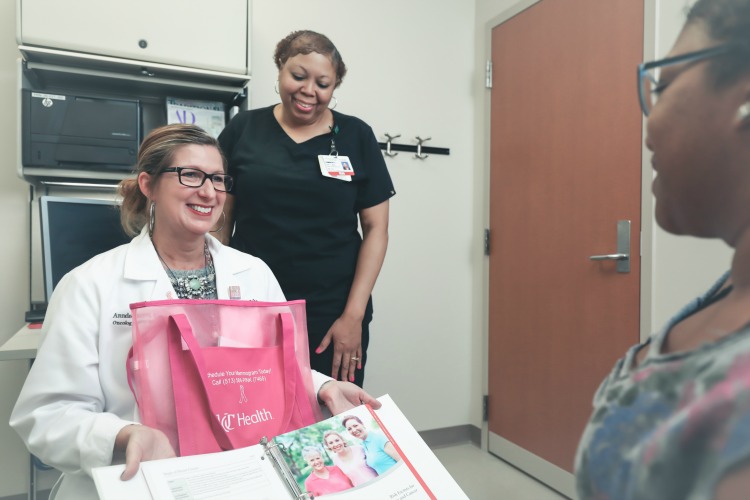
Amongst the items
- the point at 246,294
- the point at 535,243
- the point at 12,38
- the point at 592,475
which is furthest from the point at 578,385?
the point at 12,38

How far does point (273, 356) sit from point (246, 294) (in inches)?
11.2

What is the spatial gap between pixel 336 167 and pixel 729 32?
117 cm

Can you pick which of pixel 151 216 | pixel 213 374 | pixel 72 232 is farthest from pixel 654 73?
pixel 72 232

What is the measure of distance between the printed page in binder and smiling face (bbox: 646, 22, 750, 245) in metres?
0.52

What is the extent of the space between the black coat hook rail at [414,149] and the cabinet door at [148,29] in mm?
788

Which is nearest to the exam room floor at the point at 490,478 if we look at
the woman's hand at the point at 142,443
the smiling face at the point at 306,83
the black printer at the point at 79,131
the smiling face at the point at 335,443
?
the smiling face at the point at 335,443

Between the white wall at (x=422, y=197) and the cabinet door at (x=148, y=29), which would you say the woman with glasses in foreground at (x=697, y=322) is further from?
the white wall at (x=422, y=197)

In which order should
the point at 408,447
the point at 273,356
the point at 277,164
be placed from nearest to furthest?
the point at 408,447 → the point at 273,356 → the point at 277,164

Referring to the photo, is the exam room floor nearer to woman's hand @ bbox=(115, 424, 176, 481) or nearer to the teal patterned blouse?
the teal patterned blouse

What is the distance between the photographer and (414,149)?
2.50 m

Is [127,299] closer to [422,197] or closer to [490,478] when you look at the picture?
[490,478]

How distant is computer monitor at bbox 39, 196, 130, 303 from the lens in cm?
164

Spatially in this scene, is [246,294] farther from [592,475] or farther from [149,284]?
[592,475]

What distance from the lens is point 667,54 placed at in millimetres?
307
